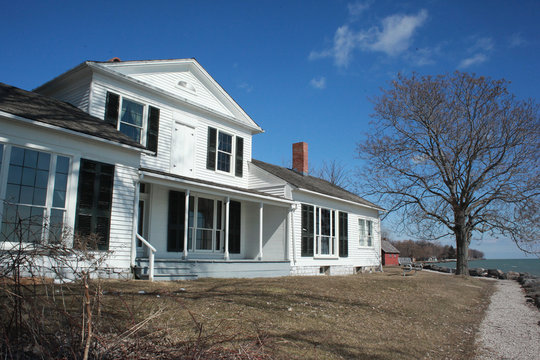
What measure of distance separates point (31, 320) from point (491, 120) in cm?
2346

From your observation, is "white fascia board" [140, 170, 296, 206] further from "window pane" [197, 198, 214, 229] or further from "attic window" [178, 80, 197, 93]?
"attic window" [178, 80, 197, 93]

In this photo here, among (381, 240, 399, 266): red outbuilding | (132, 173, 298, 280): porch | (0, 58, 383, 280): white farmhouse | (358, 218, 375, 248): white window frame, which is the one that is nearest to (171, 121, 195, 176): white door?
(0, 58, 383, 280): white farmhouse

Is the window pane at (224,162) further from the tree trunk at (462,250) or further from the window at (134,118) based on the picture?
the tree trunk at (462,250)

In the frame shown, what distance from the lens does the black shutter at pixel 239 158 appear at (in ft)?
55.1

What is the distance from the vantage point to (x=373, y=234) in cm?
2422

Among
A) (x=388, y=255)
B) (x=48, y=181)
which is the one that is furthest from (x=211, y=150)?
(x=388, y=255)

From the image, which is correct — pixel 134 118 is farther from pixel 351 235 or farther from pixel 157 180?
pixel 351 235

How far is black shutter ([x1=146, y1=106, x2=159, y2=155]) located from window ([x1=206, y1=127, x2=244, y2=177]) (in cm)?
237

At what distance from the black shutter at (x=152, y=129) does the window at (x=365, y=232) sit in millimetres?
13323

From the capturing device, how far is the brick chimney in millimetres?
22672

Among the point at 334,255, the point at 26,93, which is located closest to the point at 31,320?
the point at 26,93

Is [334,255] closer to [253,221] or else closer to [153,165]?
[253,221]

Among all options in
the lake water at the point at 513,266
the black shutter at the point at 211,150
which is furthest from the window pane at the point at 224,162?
the lake water at the point at 513,266

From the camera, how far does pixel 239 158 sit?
16.9m
